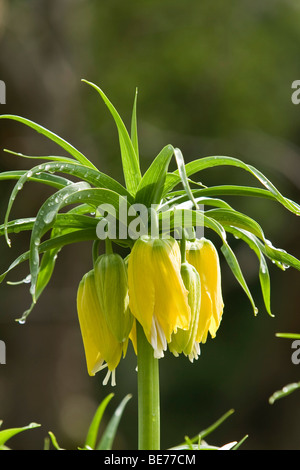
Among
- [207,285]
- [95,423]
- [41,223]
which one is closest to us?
[41,223]

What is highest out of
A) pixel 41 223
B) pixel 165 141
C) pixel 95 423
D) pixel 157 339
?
pixel 165 141

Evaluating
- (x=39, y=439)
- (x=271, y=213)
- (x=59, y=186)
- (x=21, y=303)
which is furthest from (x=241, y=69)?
(x=59, y=186)

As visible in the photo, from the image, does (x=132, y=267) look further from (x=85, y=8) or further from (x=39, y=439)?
(x=85, y=8)

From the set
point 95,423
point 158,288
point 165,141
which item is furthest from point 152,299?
point 165,141

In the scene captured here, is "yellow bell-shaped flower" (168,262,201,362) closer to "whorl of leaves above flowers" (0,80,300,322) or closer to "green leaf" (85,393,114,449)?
"whorl of leaves above flowers" (0,80,300,322)

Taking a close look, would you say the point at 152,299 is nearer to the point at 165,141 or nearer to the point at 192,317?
the point at 192,317

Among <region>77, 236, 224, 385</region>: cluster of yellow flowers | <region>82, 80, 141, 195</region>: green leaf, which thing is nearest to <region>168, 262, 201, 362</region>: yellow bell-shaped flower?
<region>77, 236, 224, 385</region>: cluster of yellow flowers

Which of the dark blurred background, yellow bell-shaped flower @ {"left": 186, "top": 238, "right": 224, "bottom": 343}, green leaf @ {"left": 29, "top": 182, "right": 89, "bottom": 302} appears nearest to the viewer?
green leaf @ {"left": 29, "top": 182, "right": 89, "bottom": 302}
